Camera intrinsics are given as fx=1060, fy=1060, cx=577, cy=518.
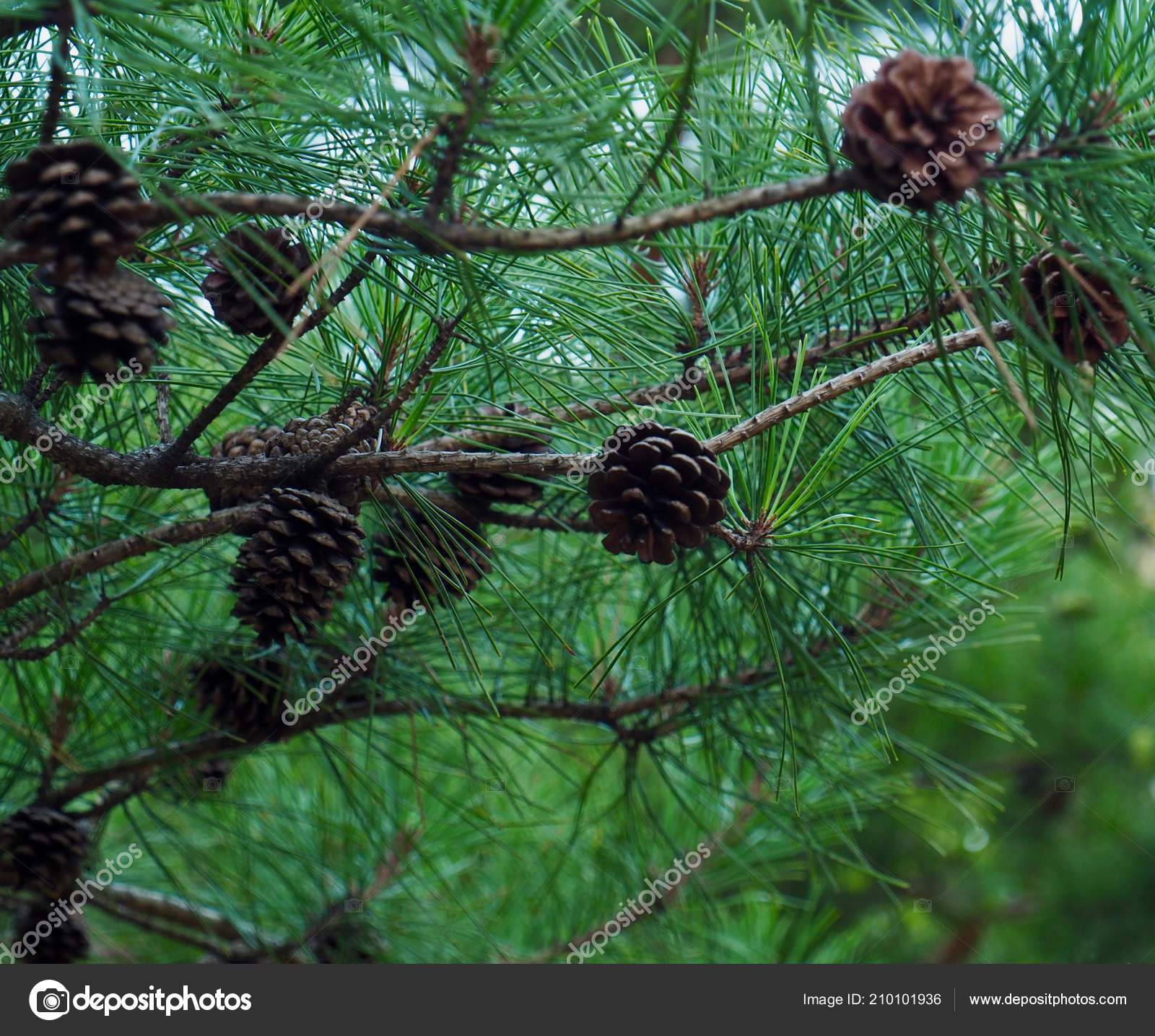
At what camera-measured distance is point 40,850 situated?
65cm

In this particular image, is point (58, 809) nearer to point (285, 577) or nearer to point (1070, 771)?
point (285, 577)

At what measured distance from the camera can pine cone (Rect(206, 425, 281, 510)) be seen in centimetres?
51

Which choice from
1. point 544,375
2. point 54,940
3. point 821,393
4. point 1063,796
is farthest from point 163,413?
point 1063,796

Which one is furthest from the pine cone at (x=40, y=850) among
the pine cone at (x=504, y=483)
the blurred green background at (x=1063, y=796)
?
the blurred green background at (x=1063, y=796)

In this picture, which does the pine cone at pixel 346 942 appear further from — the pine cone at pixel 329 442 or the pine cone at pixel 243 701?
the pine cone at pixel 329 442

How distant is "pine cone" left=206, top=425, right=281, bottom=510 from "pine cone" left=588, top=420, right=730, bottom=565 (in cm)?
17

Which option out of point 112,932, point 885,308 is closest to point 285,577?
point 885,308

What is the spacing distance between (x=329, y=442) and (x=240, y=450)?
0.30 feet

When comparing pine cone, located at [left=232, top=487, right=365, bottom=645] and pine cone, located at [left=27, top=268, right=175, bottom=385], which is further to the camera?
pine cone, located at [left=232, top=487, right=365, bottom=645]

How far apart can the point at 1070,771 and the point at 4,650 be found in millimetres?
1795

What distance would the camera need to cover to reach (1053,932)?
73.6 inches

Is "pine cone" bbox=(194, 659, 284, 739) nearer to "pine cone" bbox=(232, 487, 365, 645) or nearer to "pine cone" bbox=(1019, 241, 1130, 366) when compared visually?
"pine cone" bbox=(232, 487, 365, 645)

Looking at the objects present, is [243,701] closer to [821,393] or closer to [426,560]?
[426,560]

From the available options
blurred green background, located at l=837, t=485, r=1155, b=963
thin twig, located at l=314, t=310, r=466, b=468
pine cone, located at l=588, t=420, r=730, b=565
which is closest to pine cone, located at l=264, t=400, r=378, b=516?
thin twig, located at l=314, t=310, r=466, b=468
